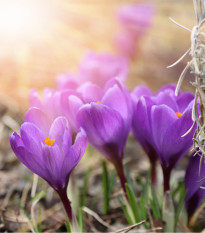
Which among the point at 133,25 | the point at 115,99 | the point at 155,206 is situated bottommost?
the point at 155,206

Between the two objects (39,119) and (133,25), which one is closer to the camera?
(39,119)

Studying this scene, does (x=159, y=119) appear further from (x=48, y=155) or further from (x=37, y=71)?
(x=37, y=71)

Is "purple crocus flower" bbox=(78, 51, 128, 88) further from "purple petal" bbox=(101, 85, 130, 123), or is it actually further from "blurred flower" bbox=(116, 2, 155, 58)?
"blurred flower" bbox=(116, 2, 155, 58)

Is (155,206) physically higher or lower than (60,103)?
lower

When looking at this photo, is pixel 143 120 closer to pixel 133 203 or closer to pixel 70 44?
pixel 133 203

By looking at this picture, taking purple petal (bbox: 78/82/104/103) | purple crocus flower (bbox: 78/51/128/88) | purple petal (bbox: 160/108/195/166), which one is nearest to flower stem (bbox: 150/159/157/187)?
purple petal (bbox: 160/108/195/166)

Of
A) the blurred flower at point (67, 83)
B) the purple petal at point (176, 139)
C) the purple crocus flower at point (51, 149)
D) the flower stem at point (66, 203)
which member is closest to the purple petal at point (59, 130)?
the purple crocus flower at point (51, 149)

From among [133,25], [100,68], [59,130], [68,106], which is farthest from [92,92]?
[133,25]

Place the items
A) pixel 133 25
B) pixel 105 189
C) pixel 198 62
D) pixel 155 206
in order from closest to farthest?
pixel 198 62 < pixel 155 206 < pixel 105 189 < pixel 133 25
